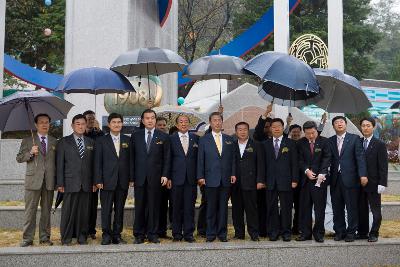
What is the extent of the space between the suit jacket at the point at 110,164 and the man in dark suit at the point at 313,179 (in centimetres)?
208

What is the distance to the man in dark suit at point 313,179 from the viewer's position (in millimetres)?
6031

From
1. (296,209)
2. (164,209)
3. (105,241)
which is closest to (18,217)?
(105,241)

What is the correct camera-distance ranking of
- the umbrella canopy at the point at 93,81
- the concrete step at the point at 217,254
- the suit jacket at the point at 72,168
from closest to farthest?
the concrete step at the point at 217,254 < the suit jacket at the point at 72,168 < the umbrella canopy at the point at 93,81

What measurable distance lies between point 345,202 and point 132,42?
648 centimetres

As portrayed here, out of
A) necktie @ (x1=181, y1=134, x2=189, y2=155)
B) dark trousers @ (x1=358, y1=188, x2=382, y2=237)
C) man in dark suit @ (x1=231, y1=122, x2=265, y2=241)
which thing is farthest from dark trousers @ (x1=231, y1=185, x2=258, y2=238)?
dark trousers @ (x1=358, y1=188, x2=382, y2=237)

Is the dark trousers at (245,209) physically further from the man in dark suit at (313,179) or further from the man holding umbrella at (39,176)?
the man holding umbrella at (39,176)

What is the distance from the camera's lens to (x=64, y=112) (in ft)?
20.6

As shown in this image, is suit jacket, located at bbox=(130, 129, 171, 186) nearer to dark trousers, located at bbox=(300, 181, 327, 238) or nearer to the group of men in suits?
the group of men in suits

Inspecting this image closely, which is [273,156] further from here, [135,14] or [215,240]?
[135,14]

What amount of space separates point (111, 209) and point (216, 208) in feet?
4.03

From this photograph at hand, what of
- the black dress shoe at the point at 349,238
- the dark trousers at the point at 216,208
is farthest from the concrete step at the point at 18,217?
the black dress shoe at the point at 349,238

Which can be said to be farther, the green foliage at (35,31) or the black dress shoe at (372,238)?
the green foliage at (35,31)

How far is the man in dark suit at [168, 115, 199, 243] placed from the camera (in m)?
6.03

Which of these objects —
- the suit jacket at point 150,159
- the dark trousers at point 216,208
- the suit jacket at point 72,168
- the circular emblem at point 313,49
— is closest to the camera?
the suit jacket at point 72,168
